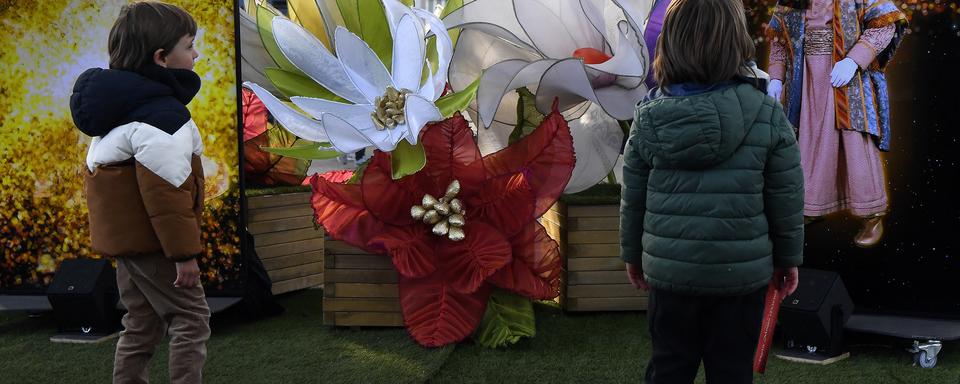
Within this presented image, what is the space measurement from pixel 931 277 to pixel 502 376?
50.9 inches

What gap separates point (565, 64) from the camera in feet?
8.02

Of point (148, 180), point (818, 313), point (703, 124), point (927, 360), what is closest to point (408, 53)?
point (148, 180)

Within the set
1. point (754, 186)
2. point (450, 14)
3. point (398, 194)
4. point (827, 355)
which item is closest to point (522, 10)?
point (450, 14)

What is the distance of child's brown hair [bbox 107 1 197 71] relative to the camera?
6.62 ft

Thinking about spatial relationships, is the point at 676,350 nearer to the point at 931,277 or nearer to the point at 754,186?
the point at 754,186

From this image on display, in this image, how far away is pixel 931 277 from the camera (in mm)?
2604

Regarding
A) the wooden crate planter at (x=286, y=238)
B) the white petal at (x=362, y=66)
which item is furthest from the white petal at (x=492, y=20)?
the wooden crate planter at (x=286, y=238)

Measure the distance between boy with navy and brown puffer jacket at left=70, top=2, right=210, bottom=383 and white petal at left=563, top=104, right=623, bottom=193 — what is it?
1.22m

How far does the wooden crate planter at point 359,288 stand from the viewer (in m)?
2.94

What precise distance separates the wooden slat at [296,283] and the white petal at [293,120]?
96 cm


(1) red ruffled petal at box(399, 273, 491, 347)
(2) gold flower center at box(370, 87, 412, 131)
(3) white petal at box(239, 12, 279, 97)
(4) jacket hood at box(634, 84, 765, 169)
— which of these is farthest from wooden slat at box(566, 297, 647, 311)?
(4) jacket hood at box(634, 84, 765, 169)

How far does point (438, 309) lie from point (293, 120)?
0.73m

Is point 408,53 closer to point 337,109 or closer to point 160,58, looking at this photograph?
point 337,109

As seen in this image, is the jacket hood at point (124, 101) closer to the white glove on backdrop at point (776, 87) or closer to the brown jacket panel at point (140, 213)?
the brown jacket panel at point (140, 213)
